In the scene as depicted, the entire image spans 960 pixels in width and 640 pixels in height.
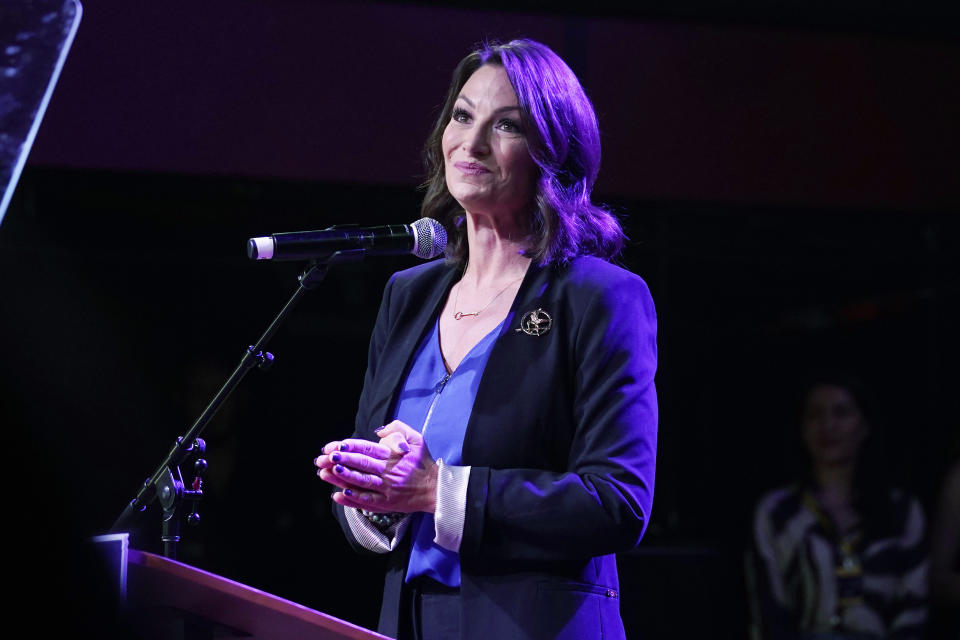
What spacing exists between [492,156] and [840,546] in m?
2.60

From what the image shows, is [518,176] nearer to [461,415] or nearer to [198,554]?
[461,415]

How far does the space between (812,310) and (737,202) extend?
1.28 meters

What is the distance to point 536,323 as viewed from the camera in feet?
6.08

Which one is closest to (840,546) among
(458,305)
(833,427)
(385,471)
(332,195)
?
(833,427)

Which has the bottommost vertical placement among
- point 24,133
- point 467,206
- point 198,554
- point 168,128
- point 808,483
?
point 198,554

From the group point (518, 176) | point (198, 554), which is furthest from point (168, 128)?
point (518, 176)

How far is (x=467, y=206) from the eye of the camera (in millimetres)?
2037

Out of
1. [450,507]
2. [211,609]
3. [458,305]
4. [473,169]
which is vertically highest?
[473,169]

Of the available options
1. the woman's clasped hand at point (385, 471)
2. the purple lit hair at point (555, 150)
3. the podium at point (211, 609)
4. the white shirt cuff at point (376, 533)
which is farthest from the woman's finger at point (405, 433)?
the purple lit hair at point (555, 150)

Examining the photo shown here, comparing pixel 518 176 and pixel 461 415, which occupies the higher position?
pixel 518 176

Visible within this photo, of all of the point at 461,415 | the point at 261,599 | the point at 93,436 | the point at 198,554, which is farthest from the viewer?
the point at 93,436

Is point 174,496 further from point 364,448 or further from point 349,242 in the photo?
point 349,242

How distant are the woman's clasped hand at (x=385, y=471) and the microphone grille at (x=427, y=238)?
1.25ft

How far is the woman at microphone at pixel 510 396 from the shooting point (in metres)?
1.65
